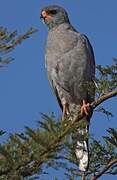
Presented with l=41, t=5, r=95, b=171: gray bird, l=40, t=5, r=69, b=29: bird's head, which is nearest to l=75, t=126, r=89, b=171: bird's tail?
l=41, t=5, r=95, b=171: gray bird

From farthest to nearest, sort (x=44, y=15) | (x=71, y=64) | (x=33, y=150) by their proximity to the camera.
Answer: (x=44, y=15) → (x=71, y=64) → (x=33, y=150)

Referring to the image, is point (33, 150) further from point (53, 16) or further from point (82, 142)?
point (53, 16)

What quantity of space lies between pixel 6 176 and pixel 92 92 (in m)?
1.58

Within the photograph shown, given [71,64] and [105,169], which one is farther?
[71,64]

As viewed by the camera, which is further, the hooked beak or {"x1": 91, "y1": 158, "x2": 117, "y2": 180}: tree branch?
the hooked beak

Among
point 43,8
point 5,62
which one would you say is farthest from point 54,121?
point 43,8

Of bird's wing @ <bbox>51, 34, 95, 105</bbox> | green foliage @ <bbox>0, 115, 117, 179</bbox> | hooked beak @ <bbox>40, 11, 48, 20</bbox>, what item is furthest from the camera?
hooked beak @ <bbox>40, 11, 48, 20</bbox>

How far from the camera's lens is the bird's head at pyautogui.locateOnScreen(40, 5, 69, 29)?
331 inches

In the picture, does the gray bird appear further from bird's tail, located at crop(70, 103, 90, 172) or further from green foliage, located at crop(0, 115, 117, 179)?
green foliage, located at crop(0, 115, 117, 179)

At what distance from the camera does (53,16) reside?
27.9 ft

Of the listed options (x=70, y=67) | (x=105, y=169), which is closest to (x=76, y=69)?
(x=70, y=67)

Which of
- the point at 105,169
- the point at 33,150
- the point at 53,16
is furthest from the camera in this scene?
the point at 53,16

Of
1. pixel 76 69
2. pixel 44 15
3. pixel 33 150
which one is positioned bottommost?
pixel 33 150

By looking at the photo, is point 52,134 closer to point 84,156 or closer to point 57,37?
point 84,156
